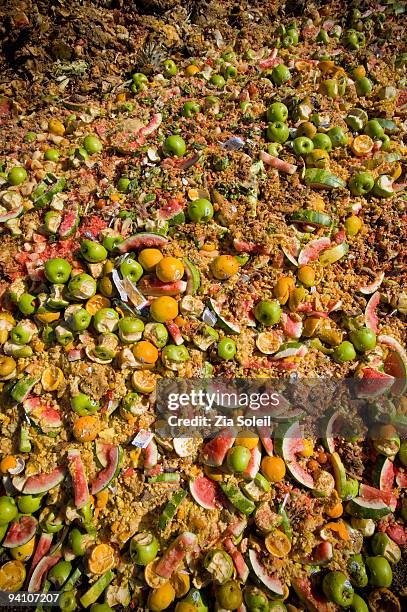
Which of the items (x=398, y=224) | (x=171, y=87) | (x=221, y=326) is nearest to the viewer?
(x=221, y=326)

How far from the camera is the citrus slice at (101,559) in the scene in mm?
2451

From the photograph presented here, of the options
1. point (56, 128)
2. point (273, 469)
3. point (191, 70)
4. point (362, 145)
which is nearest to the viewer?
point (273, 469)

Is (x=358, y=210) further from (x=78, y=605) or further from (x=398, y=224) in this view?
(x=78, y=605)

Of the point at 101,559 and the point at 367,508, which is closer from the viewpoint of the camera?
the point at 101,559

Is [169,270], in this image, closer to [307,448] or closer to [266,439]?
[266,439]

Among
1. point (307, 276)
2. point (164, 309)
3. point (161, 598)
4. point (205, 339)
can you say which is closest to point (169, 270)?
point (164, 309)

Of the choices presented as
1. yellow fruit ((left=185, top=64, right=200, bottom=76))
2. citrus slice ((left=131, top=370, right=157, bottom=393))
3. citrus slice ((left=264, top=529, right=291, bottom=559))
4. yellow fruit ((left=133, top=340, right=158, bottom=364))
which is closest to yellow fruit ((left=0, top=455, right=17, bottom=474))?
citrus slice ((left=131, top=370, right=157, bottom=393))

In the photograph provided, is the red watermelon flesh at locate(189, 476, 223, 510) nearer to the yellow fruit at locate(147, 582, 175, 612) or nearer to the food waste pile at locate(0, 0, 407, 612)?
the food waste pile at locate(0, 0, 407, 612)

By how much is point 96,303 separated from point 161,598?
1860 mm

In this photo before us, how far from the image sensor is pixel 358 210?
3.42 metres

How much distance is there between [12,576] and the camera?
256 cm

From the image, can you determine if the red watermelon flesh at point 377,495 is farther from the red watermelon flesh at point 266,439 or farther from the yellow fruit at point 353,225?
the yellow fruit at point 353,225

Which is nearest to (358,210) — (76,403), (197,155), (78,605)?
(197,155)

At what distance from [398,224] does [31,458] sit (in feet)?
10.6
